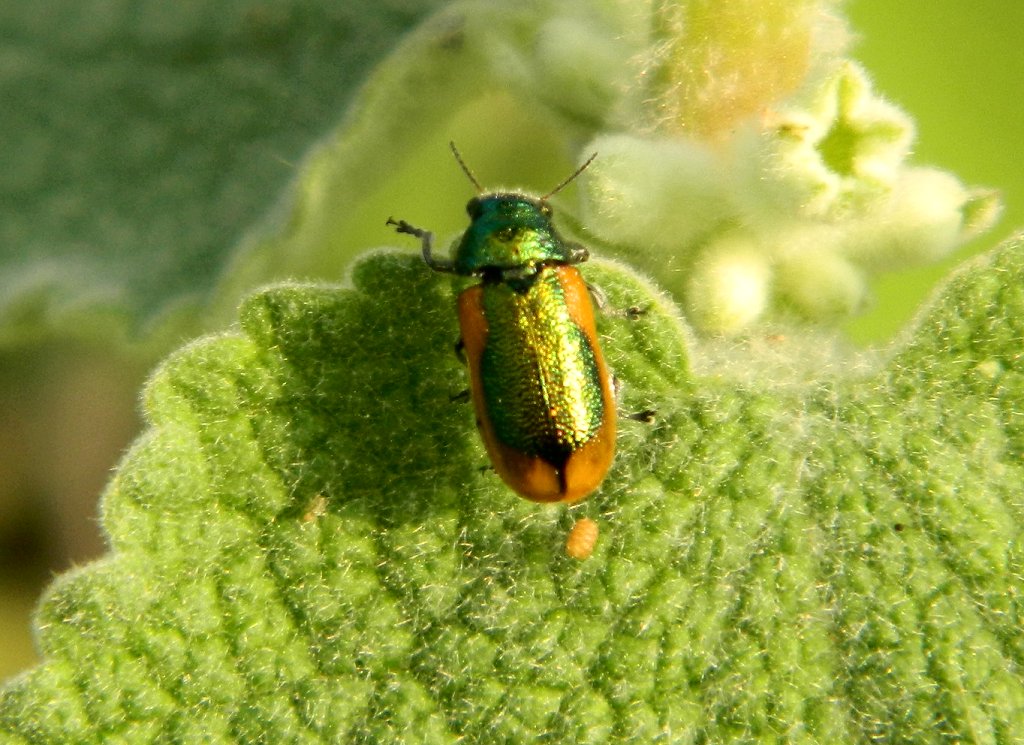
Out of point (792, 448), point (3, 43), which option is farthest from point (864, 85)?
point (3, 43)

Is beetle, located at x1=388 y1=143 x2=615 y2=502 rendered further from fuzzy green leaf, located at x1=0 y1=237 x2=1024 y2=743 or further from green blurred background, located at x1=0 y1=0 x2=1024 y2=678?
green blurred background, located at x1=0 y1=0 x2=1024 y2=678

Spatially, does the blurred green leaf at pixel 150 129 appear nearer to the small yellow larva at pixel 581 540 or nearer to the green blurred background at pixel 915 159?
the green blurred background at pixel 915 159

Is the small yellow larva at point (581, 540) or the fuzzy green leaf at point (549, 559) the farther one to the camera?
the small yellow larva at point (581, 540)

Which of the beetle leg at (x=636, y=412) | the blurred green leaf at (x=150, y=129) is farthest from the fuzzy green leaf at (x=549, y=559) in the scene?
the blurred green leaf at (x=150, y=129)

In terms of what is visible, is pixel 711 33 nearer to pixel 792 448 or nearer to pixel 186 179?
pixel 792 448

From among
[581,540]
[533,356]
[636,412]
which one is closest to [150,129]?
[533,356]

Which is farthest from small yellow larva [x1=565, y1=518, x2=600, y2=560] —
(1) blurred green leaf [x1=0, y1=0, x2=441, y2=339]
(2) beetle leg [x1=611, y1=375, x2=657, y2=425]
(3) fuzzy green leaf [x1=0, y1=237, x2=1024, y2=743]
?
(1) blurred green leaf [x1=0, y1=0, x2=441, y2=339]

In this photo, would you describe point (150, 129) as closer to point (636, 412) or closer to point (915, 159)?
point (636, 412)
